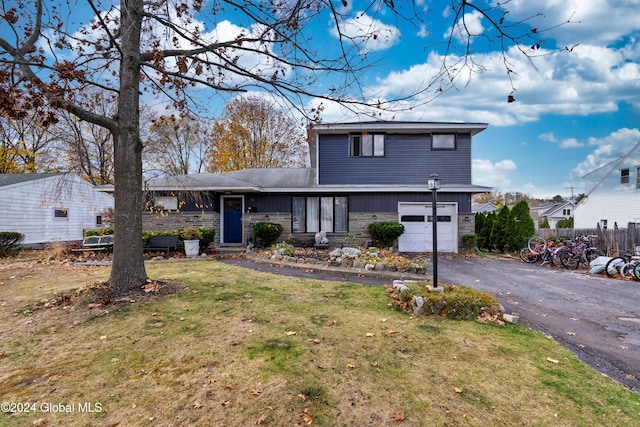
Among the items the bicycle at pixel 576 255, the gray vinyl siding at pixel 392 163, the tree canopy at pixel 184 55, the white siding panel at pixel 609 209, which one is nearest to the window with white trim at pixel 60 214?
the tree canopy at pixel 184 55

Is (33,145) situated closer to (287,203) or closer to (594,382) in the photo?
(287,203)

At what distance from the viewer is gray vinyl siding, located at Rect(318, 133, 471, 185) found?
526 inches

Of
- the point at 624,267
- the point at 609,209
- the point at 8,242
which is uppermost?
the point at 609,209

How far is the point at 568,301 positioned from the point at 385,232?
21.9ft

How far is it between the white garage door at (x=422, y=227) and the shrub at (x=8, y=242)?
16798 millimetres

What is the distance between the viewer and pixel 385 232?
12156 millimetres

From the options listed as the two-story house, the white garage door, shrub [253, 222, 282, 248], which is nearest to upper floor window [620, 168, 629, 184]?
the two-story house

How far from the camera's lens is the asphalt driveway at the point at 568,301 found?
3672 millimetres

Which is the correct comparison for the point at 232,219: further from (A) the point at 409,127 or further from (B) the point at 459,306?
(B) the point at 459,306

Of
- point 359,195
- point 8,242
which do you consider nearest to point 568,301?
point 359,195

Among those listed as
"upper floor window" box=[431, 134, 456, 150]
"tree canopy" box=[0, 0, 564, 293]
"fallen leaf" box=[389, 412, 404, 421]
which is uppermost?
"upper floor window" box=[431, 134, 456, 150]

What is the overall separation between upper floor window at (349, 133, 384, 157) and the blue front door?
5.69 meters

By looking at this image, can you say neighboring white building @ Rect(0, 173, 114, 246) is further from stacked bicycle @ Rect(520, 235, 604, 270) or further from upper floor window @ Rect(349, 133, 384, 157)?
stacked bicycle @ Rect(520, 235, 604, 270)

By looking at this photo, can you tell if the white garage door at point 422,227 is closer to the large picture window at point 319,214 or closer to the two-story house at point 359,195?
the two-story house at point 359,195
